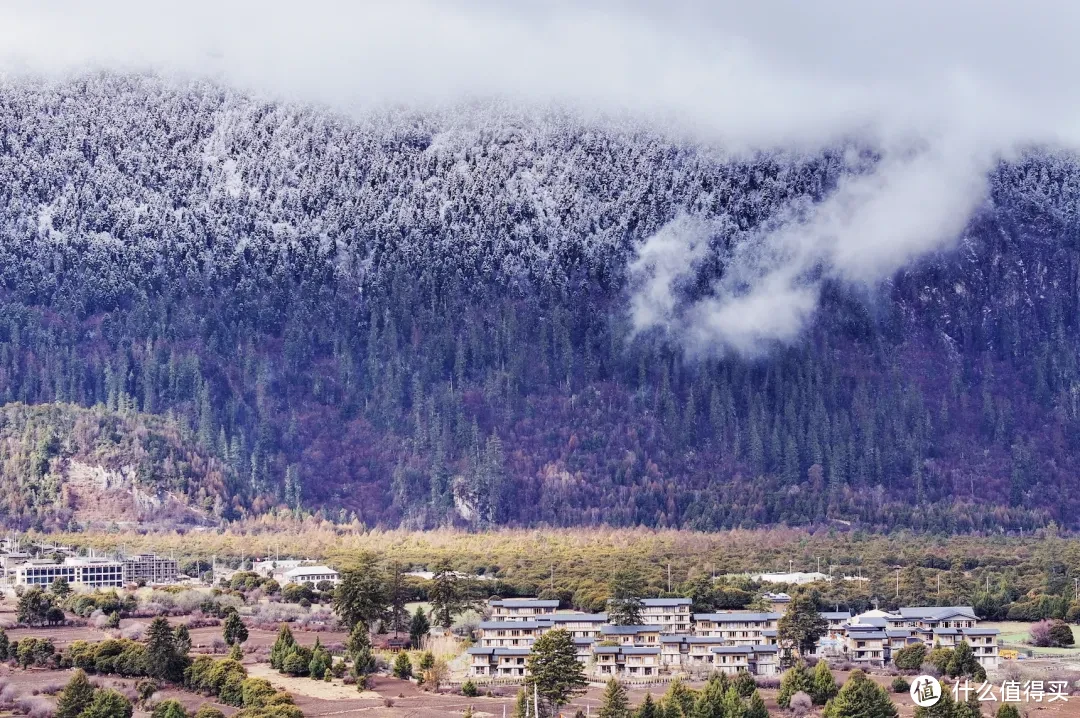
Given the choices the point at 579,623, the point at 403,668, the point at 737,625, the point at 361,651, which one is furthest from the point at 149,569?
the point at 737,625

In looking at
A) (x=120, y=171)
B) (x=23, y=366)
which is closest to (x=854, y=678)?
(x=23, y=366)

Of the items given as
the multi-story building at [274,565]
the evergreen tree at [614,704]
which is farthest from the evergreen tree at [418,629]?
the multi-story building at [274,565]

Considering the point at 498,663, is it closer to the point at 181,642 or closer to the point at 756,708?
the point at 181,642

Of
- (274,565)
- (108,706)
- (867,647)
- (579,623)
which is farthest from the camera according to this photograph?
(274,565)

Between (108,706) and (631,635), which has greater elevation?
(631,635)

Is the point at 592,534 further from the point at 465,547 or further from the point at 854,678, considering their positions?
the point at 854,678

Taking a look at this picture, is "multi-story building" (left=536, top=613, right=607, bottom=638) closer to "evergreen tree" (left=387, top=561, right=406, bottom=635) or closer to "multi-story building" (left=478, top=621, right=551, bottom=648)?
"multi-story building" (left=478, top=621, right=551, bottom=648)

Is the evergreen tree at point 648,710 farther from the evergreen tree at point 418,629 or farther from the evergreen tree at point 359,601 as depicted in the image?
the evergreen tree at point 359,601
